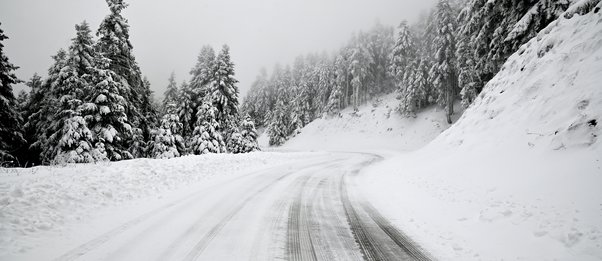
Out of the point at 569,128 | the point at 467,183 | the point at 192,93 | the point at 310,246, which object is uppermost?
the point at 192,93

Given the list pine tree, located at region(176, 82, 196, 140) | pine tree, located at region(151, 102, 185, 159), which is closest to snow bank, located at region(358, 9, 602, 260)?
pine tree, located at region(151, 102, 185, 159)

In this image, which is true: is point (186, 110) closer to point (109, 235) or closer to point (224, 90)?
point (224, 90)

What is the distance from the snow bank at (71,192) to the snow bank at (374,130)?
2861 centimetres

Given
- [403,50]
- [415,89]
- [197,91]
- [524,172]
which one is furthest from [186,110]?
[403,50]

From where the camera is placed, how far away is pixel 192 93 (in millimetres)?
28172

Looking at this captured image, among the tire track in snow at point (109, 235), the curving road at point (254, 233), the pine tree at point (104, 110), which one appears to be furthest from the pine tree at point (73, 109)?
the tire track in snow at point (109, 235)

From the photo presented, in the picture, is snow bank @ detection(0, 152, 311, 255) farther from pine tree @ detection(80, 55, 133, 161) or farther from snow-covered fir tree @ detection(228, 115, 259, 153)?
snow-covered fir tree @ detection(228, 115, 259, 153)

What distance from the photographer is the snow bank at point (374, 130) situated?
3500 centimetres

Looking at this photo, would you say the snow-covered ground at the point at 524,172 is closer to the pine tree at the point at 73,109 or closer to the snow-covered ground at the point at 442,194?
the snow-covered ground at the point at 442,194

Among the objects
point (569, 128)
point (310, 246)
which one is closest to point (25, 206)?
point (310, 246)

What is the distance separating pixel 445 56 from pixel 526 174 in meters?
28.0

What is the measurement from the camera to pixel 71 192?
6102 mm

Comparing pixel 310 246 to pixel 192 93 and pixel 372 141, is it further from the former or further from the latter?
pixel 372 141

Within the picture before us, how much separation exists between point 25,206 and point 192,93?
24408 mm
